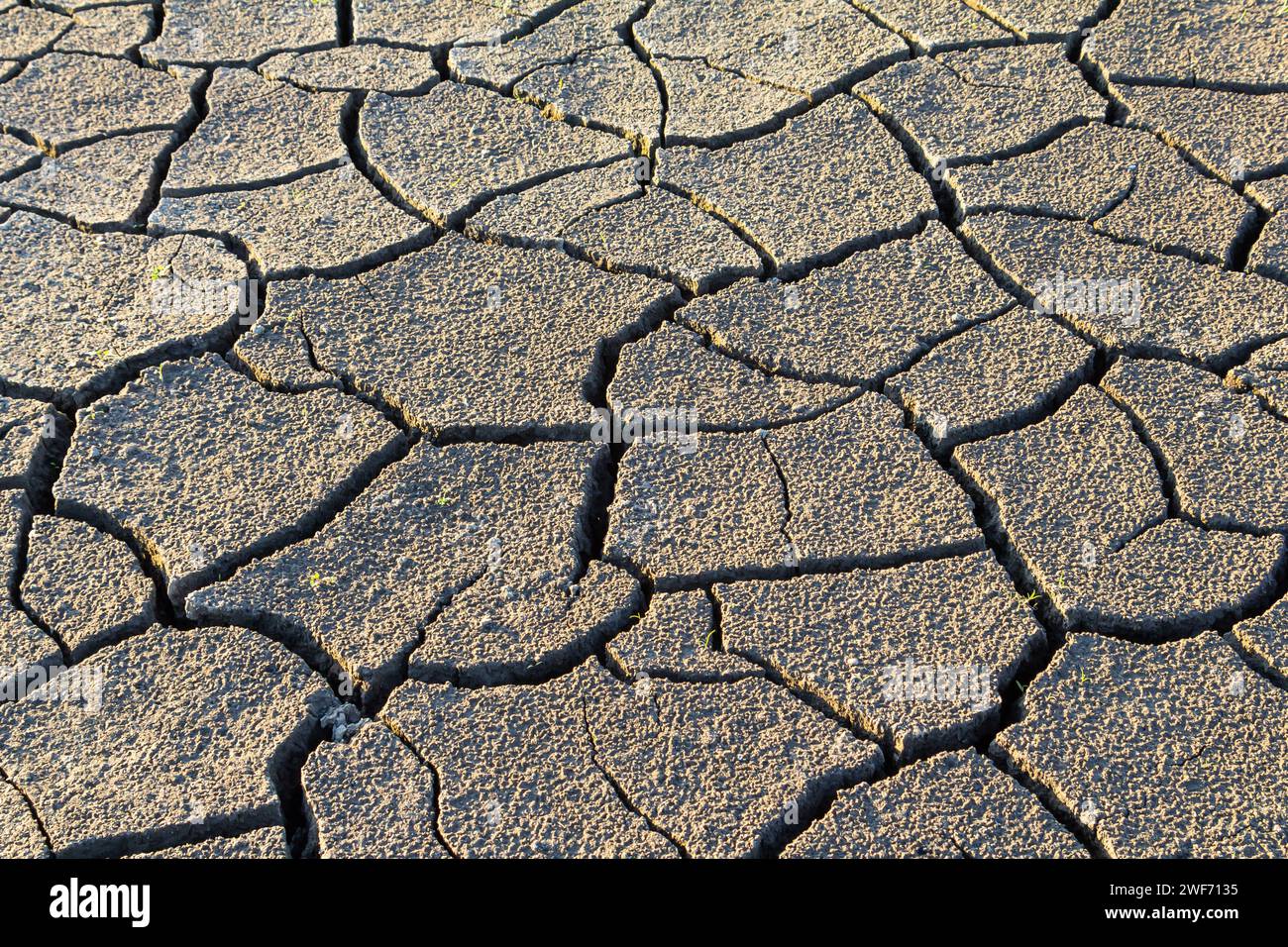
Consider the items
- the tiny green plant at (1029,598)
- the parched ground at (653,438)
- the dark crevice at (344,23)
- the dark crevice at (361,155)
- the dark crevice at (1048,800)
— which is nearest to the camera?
the dark crevice at (1048,800)

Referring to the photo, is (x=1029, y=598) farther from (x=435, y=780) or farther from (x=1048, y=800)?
(x=435, y=780)

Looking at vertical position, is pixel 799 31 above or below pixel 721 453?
above

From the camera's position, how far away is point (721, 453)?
294 centimetres

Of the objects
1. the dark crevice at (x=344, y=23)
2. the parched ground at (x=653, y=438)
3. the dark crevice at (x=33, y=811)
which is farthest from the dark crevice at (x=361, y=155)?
the dark crevice at (x=33, y=811)

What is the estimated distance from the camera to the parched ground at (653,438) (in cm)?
240

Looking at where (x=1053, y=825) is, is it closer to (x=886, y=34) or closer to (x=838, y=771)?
(x=838, y=771)

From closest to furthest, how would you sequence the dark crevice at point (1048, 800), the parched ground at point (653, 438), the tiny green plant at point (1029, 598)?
the dark crevice at point (1048, 800)
the parched ground at point (653, 438)
the tiny green plant at point (1029, 598)

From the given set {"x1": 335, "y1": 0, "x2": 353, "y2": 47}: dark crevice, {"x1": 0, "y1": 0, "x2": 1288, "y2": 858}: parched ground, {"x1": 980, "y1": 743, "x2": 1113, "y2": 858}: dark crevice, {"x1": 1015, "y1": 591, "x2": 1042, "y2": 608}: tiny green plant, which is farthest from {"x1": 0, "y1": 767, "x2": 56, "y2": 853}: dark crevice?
{"x1": 335, "y1": 0, "x2": 353, "y2": 47}: dark crevice

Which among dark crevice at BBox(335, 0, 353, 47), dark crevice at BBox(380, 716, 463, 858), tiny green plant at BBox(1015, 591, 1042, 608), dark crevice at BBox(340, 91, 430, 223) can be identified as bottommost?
dark crevice at BBox(380, 716, 463, 858)

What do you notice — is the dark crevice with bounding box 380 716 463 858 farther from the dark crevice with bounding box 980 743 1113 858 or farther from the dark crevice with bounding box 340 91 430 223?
the dark crevice with bounding box 340 91 430 223

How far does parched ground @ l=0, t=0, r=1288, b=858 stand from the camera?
2.40m

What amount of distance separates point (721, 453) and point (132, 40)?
2700 millimetres

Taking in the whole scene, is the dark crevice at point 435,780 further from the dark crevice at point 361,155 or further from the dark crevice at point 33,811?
the dark crevice at point 361,155

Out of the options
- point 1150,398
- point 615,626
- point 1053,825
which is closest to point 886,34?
point 1150,398
